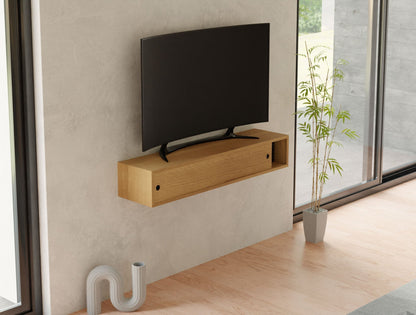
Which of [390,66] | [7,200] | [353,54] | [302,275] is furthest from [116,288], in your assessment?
[390,66]

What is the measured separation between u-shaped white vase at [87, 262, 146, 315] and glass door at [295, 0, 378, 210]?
181 centimetres

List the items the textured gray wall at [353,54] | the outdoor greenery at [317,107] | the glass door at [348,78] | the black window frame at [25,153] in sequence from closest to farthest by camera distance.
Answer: the black window frame at [25,153] → the outdoor greenery at [317,107] → the glass door at [348,78] → the textured gray wall at [353,54]

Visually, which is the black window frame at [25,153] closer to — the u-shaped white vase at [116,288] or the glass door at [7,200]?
the glass door at [7,200]

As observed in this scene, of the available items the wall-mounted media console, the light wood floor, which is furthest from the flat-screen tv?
the light wood floor

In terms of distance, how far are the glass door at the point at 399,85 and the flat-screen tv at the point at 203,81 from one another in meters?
1.93

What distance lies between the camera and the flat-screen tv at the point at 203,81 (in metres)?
3.93

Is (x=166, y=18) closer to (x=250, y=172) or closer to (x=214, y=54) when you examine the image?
(x=214, y=54)

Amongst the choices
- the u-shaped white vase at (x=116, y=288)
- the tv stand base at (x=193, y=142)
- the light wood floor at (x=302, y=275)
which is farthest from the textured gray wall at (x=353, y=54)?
Answer: the u-shaped white vase at (x=116, y=288)

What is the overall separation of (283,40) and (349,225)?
58.0 inches

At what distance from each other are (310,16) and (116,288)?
7.99 feet

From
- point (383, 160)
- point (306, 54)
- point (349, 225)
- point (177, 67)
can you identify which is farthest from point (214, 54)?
point (383, 160)

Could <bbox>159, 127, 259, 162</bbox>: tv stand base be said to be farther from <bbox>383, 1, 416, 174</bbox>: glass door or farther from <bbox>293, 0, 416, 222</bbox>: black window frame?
<bbox>383, 1, 416, 174</bbox>: glass door

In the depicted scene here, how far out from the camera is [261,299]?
4.14 m

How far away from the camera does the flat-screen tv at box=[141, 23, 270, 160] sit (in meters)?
3.93
